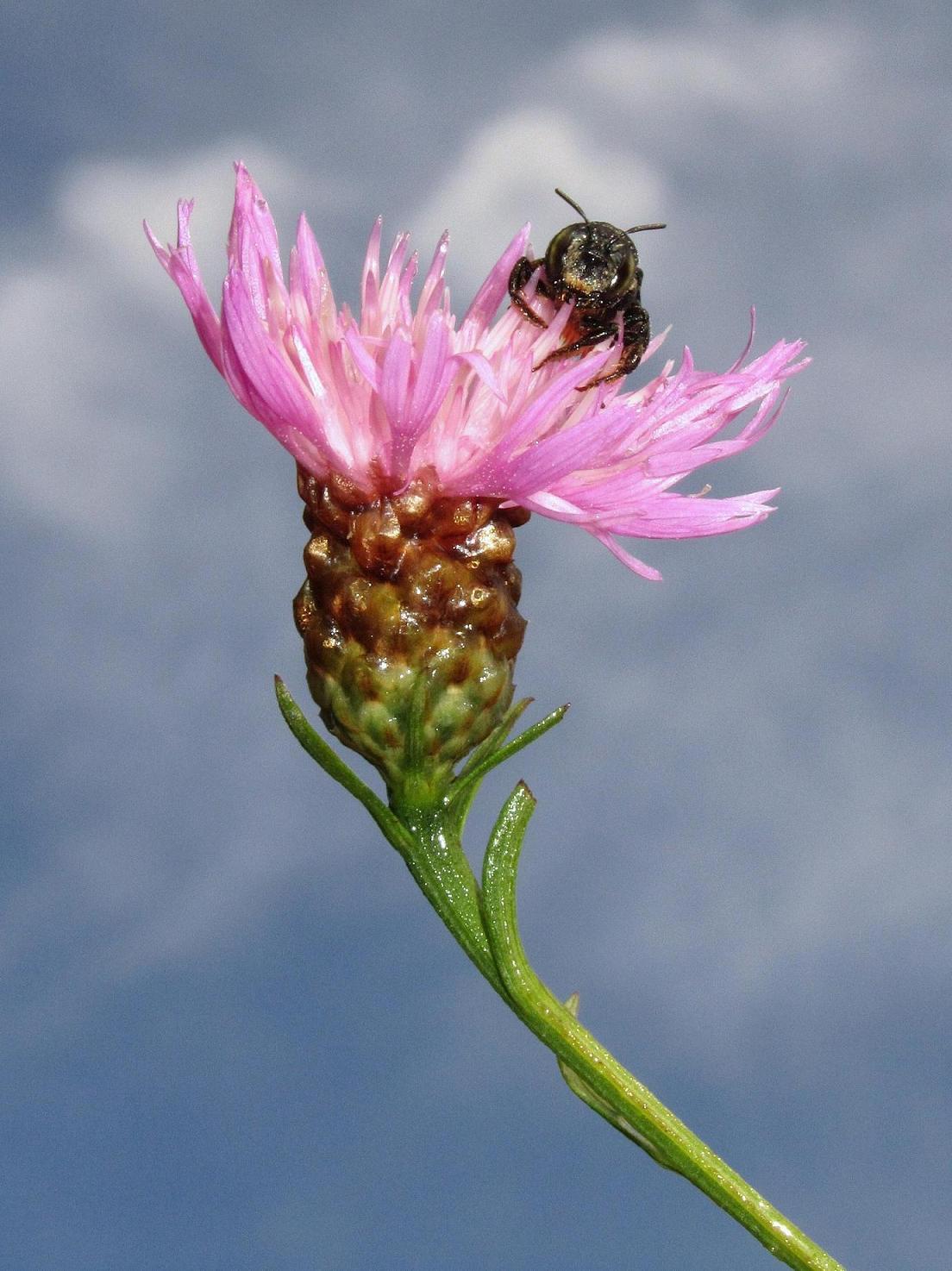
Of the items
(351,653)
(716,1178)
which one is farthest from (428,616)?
(716,1178)

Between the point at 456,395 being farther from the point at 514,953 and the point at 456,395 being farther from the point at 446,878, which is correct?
the point at 514,953

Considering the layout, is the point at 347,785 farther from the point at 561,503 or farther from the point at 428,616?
the point at 561,503

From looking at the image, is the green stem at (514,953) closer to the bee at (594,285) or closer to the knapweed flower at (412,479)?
the knapweed flower at (412,479)

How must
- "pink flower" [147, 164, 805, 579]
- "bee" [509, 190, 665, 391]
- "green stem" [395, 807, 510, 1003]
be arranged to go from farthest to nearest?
"bee" [509, 190, 665, 391] → "green stem" [395, 807, 510, 1003] → "pink flower" [147, 164, 805, 579]

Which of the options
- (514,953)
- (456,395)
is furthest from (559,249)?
(514,953)

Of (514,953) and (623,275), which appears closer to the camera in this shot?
(514,953)

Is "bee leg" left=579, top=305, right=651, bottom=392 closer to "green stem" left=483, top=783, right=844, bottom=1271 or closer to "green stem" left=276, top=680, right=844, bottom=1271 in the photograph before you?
"green stem" left=276, top=680, right=844, bottom=1271

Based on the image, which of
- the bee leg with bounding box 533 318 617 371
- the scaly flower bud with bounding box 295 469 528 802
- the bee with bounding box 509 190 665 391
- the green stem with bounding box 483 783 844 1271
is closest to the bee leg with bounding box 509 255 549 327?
the bee with bounding box 509 190 665 391

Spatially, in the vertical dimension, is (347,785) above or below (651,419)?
below
